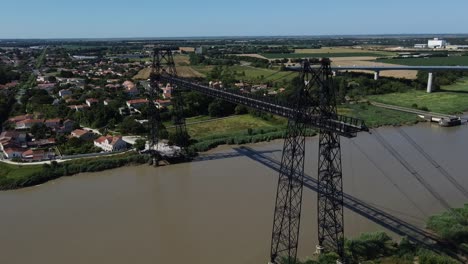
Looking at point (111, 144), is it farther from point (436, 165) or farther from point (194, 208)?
point (436, 165)

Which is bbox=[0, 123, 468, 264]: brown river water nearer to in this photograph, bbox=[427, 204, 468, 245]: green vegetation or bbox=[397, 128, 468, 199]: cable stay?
bbox=[397, 128, 468, 199]: cable stay

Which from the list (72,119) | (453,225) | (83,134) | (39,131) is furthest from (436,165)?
(72,119)

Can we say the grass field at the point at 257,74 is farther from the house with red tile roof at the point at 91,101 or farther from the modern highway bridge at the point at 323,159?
the modern highway bridge at the point at 323,159

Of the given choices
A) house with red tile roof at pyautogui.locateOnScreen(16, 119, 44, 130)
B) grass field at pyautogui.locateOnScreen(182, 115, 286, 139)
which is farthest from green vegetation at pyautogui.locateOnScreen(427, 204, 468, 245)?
house with red tile roof at pyautogui.locateOnScreen(16, 119, 44, 130)

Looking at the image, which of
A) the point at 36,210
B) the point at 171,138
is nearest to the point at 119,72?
the point at 171,138

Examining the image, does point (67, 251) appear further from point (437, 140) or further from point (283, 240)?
point (437, 140)

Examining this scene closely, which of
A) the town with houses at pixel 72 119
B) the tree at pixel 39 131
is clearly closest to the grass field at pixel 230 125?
the town with houses at pixel 72 119
